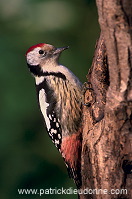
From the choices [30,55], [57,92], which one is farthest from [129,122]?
[30,55]

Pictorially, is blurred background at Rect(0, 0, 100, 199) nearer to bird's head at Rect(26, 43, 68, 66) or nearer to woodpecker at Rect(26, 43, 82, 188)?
bird's head at Rect(26, 43, 68, 66)

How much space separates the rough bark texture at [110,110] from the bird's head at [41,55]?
59 centimetres

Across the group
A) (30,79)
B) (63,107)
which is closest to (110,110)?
(63,107)

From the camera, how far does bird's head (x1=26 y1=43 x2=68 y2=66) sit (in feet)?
13.4

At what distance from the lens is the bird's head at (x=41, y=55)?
4094 mm

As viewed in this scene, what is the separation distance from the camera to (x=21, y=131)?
5531 millimetres

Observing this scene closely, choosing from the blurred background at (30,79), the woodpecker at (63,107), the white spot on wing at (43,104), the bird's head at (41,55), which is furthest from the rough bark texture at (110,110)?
the blurred background at (30,79)

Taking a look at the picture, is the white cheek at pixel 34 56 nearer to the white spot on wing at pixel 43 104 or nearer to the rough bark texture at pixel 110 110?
the white spot on wing at pixel 43 104

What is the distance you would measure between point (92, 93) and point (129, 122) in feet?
2.33

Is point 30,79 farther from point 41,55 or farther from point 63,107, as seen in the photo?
point 63,107

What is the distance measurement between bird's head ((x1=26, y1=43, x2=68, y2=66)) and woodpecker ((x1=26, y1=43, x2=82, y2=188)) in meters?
0.06

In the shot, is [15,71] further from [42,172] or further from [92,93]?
[92,93]

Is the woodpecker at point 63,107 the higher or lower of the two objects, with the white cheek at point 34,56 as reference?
lower

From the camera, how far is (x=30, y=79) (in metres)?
5.50
